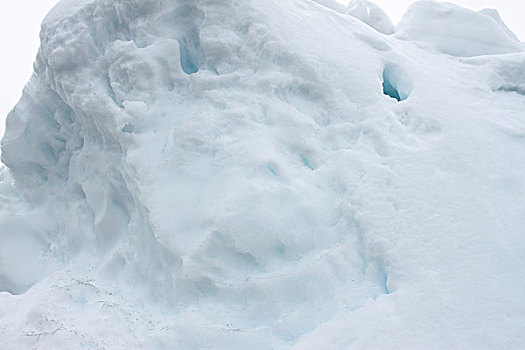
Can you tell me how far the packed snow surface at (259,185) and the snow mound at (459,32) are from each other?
0.07 meters

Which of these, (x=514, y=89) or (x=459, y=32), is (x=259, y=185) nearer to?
(x=514, y=89)

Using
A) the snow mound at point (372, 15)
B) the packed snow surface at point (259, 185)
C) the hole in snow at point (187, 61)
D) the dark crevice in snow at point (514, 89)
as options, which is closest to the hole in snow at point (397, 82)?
the packed snow surface at point (259, 185)

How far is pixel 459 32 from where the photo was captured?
14.9 feet

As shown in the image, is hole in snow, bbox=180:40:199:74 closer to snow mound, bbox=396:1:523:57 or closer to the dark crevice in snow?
snow mound, bbox=396:1:523:57

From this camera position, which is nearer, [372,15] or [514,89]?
[514,89]

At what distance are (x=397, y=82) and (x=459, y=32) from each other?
1313 mm

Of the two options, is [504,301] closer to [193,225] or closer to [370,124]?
[370,124]

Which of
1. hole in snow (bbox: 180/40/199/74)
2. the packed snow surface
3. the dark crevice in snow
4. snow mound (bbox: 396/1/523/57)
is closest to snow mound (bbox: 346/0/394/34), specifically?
snow mound (bbox: 396/1/523/57)

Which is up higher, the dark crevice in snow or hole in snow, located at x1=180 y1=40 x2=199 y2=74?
hole in snow, located at x1=180 y1=40 x2=199 y2=74

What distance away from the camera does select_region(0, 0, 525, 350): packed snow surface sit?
262 cm

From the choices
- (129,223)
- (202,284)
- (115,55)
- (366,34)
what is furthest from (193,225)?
(366,34)

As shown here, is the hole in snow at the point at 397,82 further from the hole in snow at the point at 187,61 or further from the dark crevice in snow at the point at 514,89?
the hole in snow at the point at 187,61

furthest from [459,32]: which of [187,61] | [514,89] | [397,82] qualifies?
[187,61]

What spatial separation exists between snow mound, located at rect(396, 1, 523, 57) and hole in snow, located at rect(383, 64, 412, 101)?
3.22ft
